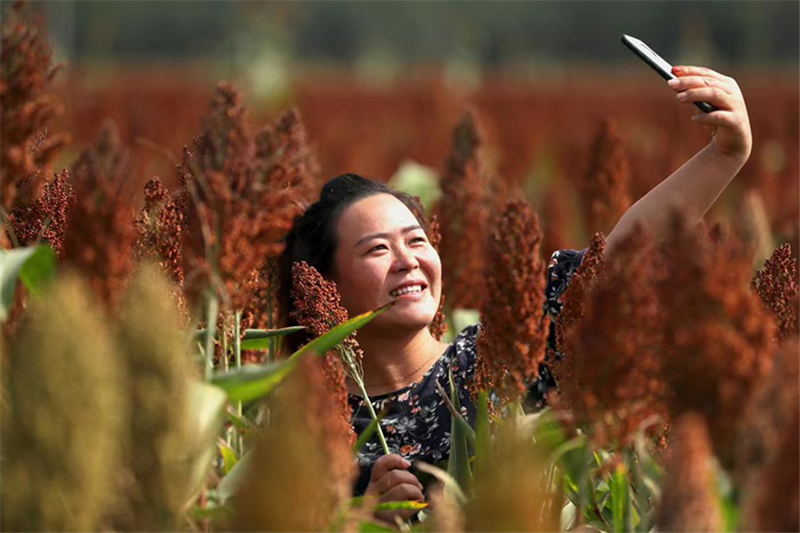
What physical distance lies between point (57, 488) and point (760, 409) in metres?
0.68

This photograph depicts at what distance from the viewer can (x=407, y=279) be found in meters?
2.32

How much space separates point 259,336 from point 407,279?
17.6 inches

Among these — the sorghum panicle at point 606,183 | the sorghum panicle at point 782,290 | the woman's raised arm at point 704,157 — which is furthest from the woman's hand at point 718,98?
the sorghum panicle at point 606,183

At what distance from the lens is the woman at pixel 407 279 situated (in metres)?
2.25

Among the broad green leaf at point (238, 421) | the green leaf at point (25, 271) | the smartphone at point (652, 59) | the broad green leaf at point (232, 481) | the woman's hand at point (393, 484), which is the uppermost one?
the smartphone at point (652, 59)

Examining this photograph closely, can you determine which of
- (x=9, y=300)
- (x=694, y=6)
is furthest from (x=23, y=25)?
(x=694, y=6)

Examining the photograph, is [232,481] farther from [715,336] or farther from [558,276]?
[558,276]

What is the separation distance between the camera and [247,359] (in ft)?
7.41

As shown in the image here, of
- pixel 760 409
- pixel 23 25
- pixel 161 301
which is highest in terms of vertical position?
pixel 23 25

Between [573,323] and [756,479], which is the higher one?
[573,323]

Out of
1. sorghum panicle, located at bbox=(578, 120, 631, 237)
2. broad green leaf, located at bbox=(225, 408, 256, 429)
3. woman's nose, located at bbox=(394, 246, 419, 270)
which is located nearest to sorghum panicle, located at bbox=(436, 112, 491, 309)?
sorghum panicle, located at bbox=(578, 120, 631, 237)

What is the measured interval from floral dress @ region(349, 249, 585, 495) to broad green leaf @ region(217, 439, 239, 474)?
627mm

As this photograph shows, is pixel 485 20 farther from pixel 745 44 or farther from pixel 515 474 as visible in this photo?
pixel 515 474

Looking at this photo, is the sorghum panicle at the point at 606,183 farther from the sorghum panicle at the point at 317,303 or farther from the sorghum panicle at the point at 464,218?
the sorghum panicle at the point at 317,303
